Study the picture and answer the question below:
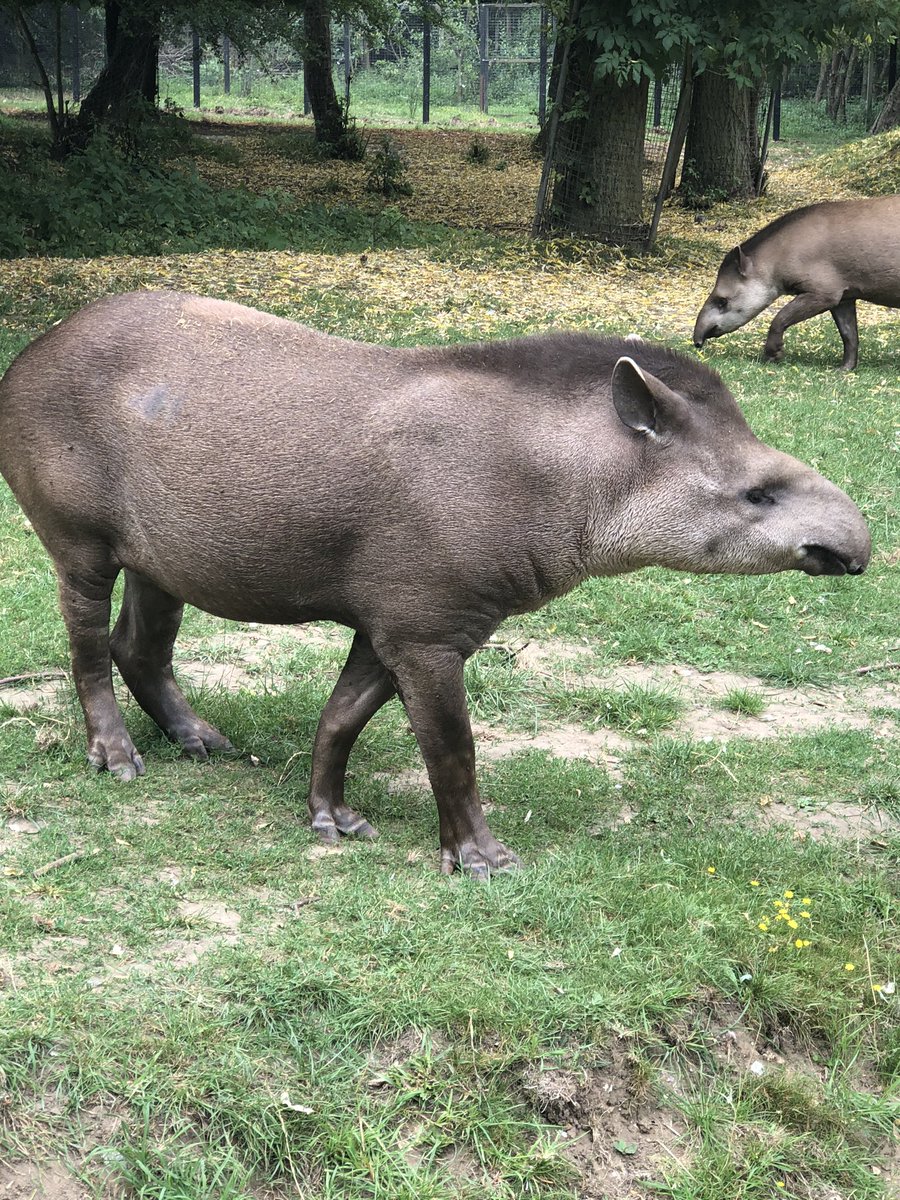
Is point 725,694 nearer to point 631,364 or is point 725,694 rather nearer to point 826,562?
point 826,562

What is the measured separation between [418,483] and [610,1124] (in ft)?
6.68

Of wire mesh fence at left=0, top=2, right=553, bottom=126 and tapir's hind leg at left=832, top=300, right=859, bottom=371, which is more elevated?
wire mesh fence at left=0, top=2, right=553, bottom=126

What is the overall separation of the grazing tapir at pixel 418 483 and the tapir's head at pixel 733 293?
8.68m

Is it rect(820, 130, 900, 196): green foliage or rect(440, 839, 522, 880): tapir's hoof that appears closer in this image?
rect(440, 839, 522, 880): tapir's hoof

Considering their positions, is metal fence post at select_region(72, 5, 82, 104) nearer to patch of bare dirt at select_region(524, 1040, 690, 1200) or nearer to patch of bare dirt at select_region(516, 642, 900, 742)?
patch of bare dirt at select_region(516, 642, 900, 742)

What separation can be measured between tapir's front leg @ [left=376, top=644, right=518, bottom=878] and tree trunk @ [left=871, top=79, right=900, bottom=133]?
89.3 feet

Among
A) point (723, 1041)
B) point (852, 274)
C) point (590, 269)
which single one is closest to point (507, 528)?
point (723, 1041)

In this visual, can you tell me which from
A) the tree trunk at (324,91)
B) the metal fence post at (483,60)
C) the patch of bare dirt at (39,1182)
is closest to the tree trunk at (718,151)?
the tree trunk at (324,91)

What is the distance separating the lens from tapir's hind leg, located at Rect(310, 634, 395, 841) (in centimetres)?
478

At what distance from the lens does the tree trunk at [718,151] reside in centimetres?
2103

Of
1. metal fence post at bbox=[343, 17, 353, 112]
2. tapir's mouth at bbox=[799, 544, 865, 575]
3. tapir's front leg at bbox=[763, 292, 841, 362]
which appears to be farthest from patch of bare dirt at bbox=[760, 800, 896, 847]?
metal fence post at bbox=[343, 17, 353, 112]

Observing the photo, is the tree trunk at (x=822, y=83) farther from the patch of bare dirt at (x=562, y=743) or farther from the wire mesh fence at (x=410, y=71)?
the patch of bare dirt at (x=562, y=743)

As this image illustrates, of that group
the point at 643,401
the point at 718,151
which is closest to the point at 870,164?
the point at 718,151

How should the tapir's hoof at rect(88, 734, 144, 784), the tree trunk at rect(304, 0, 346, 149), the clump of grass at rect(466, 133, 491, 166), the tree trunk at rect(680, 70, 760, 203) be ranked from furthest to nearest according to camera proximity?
the clump of grass at rect(466, 133, 491, 166) → the tree trunk at rect(304, 0, 346, 149) → the tree trunk at rect(680, 70, 760, 203) → the tapir's hoof at rect(88, 734, 144, 784)
